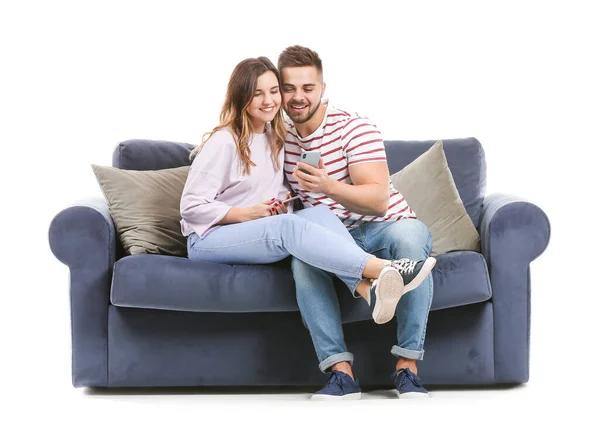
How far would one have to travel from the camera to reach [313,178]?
11.2 ft

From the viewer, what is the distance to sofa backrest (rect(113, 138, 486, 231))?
4055 mm

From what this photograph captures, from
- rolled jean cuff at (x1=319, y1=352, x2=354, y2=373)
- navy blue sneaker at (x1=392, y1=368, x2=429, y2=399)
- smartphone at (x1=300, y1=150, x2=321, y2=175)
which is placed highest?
smartphone at (x1=300, y1=150, x2=321, y2=175)

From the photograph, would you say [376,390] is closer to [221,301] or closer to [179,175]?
[221,301]

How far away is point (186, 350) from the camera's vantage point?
11.5 ft

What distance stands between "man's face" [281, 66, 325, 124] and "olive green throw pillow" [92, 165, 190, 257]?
605 mm

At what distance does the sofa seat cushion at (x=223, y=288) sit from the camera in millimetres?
3365

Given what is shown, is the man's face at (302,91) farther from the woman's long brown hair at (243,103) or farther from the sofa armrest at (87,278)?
the sofa armrest at (87,278)

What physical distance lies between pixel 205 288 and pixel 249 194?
41 centimetres

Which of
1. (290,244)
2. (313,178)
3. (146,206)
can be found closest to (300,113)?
(313,178)

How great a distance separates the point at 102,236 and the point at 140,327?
36cm

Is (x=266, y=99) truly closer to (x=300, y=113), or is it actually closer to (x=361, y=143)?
(x=300, y=113)

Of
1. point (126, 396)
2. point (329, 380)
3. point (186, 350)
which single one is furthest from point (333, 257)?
point (126, 396)

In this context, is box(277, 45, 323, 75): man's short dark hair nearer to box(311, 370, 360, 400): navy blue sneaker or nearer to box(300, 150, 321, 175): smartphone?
box(300, 150, 321, 175): smartphone

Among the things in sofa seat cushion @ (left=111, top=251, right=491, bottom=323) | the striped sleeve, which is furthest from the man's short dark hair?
sofa seat cushion @ (left=111, top=251, right=491, bottom=323)
